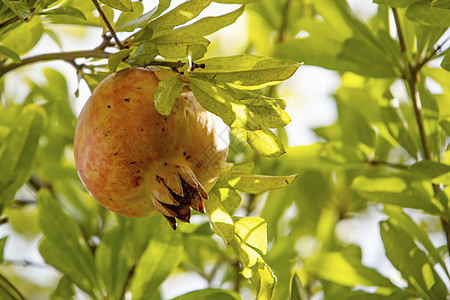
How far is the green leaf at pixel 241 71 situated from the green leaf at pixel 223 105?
0.02 meters

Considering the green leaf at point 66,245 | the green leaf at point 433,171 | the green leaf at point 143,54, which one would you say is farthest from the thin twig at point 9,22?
the green leaf at point 433,171

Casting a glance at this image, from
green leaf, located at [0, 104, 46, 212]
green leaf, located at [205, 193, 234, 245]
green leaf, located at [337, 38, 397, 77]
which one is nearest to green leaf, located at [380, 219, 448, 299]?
green leaf, located at [337, 38, 397, 77]

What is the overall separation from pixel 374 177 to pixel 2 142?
2.65ft

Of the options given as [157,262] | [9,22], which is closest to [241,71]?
[9,22]

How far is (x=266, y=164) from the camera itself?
1.29 meters

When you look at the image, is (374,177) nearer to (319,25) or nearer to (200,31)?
(319,25)

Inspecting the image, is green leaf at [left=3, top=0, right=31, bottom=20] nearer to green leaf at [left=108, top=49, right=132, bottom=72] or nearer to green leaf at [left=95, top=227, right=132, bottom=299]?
green leaf at [left=108, top=49, right=132, bottom=72]

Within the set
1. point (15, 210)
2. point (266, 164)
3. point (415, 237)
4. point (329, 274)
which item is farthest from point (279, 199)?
point (15, 210)

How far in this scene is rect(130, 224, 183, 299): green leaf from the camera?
1.03 meters

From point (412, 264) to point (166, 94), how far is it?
65cm

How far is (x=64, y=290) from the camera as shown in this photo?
1017mm

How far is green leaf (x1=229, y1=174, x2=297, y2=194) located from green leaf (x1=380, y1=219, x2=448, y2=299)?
0.34 m

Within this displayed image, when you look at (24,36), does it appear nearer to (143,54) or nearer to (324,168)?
(143,54)

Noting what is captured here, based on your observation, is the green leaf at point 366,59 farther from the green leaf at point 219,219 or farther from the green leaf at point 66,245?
the green leaf at point 66,245
